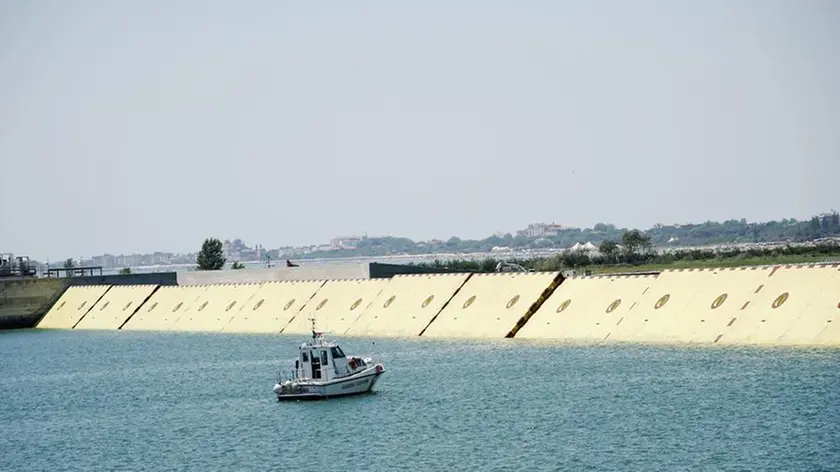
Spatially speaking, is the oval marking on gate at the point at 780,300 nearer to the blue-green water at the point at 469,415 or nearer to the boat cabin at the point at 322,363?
the blue-green water at the point at 469,415

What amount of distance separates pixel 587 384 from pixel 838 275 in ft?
41.9

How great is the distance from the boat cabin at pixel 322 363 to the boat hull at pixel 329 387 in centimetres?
30

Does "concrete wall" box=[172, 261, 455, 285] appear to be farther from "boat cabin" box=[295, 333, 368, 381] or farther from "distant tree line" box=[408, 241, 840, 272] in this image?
"boat cabin" box=[295, 333, 368, 381]

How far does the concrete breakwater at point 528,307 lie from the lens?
1948 inches

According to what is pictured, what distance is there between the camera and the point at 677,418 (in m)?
36.1

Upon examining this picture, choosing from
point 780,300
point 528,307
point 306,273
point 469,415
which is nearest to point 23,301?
point 306,273

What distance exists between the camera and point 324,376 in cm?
4484

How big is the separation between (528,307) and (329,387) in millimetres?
16800

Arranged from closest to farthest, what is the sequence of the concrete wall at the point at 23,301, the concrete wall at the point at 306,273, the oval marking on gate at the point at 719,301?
the oval marking on gate at the point at 719,301
the concrete wall at the point at 306,273
the concrete wall at the point at 23,301

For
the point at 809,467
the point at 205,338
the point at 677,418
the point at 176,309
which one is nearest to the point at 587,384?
the point at 677,418

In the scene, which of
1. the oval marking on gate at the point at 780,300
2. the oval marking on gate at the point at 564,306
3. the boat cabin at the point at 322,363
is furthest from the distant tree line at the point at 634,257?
the boat cabin at the point at 322,363

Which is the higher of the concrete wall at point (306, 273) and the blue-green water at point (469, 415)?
the concrete wall at point (306, 273)

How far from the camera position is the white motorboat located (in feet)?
146

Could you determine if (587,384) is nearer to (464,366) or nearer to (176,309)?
(464,366)
